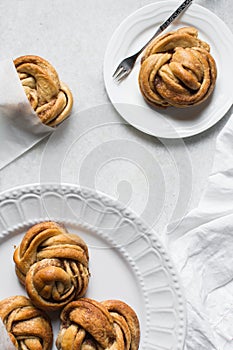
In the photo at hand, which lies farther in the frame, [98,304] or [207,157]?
[207,157]

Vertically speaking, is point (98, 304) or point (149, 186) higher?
point (149, 186)

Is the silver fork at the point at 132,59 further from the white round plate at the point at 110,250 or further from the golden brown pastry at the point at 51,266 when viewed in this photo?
the golden brown pastry at the point at 51,266

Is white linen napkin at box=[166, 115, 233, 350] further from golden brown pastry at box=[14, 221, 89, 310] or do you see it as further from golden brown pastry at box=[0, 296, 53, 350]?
golden brown pastry at box=[0, 296, 53, 350]

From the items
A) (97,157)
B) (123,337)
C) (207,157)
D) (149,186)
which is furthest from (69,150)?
(123,337)

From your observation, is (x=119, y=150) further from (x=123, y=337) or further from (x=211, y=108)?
(x=123, y=337)

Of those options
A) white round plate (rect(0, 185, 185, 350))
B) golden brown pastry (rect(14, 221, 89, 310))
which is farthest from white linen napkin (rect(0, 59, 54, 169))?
golden brown pastry (rect(14, 221, 89, 310))

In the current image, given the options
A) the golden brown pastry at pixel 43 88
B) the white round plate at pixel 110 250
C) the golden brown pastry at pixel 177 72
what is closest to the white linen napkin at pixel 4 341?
the white round plate at pixel 110 250

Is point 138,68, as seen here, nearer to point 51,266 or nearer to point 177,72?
point 177,72
